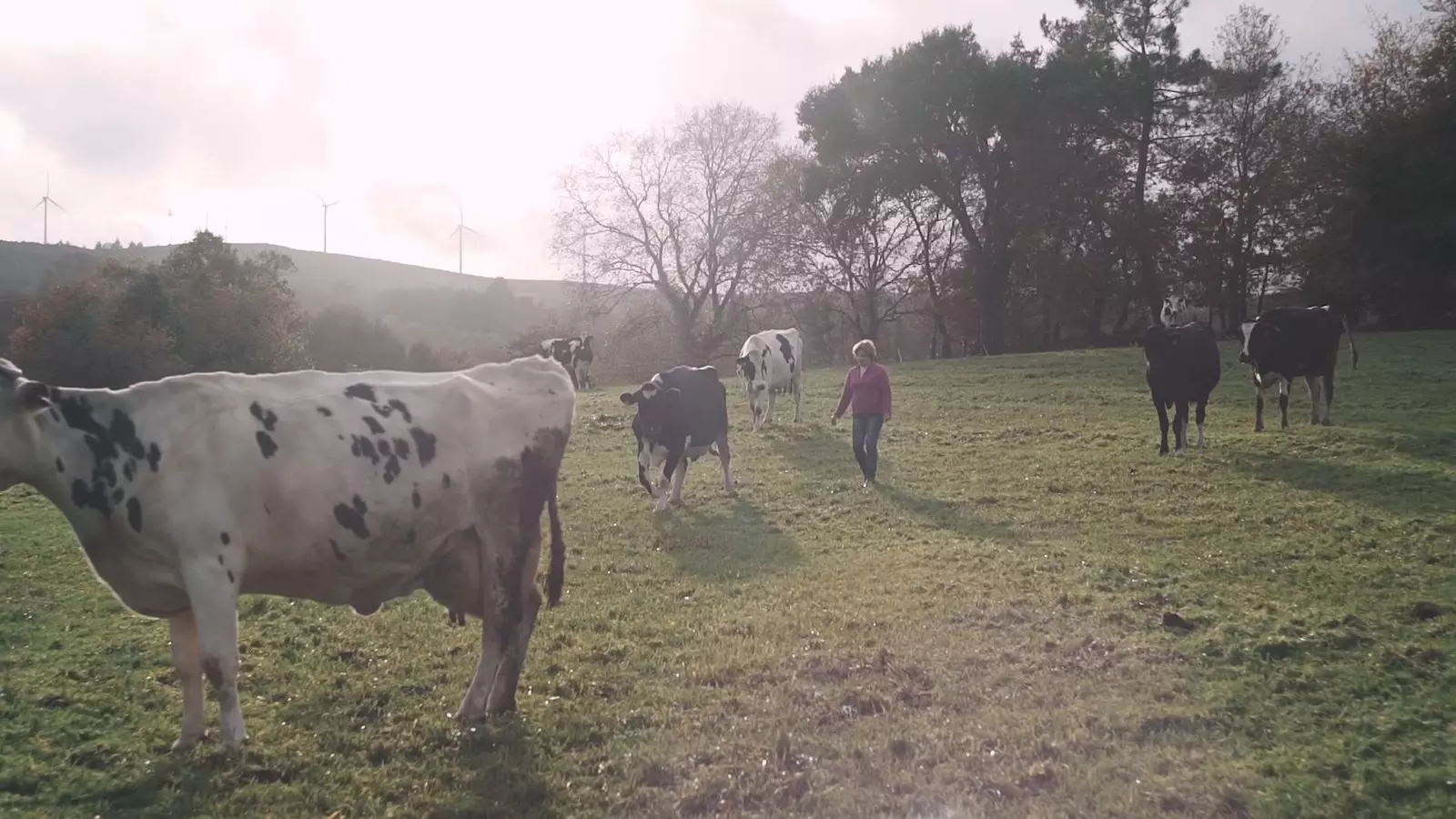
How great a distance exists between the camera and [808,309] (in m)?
50.3

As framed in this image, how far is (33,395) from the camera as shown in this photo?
535 centimetres

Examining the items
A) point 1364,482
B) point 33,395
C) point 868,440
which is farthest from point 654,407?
point 1364,482

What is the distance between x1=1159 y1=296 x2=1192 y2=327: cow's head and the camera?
127 feet

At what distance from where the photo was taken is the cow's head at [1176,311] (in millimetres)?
38812

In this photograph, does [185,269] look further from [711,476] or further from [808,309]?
[711,476]

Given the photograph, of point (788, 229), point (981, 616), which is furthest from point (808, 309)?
A: point (981, 616)

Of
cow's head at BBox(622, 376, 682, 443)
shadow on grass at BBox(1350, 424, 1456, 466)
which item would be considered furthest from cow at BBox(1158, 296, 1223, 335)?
cow's head at BBox(622, 376, 682, 443)

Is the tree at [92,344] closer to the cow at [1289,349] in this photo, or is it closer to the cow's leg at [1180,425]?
the cow's leg at [1180,425]

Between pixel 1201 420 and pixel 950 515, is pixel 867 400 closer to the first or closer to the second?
pixel 950 515

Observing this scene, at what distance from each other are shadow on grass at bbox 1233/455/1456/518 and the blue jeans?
5294 millimetres

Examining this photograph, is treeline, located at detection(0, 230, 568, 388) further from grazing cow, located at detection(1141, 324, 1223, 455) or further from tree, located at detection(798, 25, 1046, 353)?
grazing cow, located at detection(1141, 324, 1223, 455)

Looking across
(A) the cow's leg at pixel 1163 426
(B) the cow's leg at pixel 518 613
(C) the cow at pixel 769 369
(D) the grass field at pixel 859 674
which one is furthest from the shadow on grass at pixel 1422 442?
(B) the cow's leg at pixel 518 613

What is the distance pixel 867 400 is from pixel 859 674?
8.08 metres

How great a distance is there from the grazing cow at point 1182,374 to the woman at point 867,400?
5060mm
